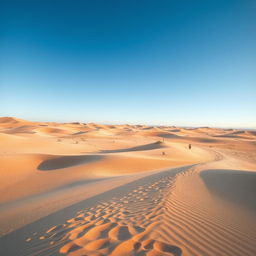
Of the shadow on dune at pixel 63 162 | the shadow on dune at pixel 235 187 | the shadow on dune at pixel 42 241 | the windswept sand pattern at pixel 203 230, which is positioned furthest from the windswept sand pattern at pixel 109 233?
the shadow on dune at pixel 63 162

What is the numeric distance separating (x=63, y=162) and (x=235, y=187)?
35.8ft

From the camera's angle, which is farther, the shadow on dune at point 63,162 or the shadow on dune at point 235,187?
the shadow on dune at point 63,162

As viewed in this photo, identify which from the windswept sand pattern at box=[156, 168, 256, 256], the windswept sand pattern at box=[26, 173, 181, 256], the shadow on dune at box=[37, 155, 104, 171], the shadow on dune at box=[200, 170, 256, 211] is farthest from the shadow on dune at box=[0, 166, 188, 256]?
the shadow on dune at box=[37, 155, 104, 171]

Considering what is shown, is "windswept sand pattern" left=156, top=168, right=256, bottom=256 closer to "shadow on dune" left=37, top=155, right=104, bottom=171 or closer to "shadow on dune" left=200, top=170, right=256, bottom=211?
"shadow on dune" left=200, top=170, right=256, bottom=211

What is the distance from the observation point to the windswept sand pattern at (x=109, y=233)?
2.14 metres

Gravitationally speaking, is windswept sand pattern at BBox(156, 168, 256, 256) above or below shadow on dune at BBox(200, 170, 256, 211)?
above

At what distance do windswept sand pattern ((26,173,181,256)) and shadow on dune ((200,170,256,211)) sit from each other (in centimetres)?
223

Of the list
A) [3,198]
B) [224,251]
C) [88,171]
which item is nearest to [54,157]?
[88,171]

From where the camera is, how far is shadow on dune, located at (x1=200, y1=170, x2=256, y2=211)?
165 inches

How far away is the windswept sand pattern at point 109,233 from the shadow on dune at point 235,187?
7.32 ft

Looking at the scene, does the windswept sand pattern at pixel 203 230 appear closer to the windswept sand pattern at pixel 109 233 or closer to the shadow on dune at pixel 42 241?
the windswept sand pattern at pixel 109 233

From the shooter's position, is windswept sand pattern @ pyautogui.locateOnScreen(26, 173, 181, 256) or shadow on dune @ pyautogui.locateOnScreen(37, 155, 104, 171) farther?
shadow on dune @ pyautogui.locateOnScreen(37, 155, 104, 171)

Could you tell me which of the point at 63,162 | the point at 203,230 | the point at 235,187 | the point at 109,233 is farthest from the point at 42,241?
the point at 63,162

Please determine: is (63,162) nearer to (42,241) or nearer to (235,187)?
(42,241)
